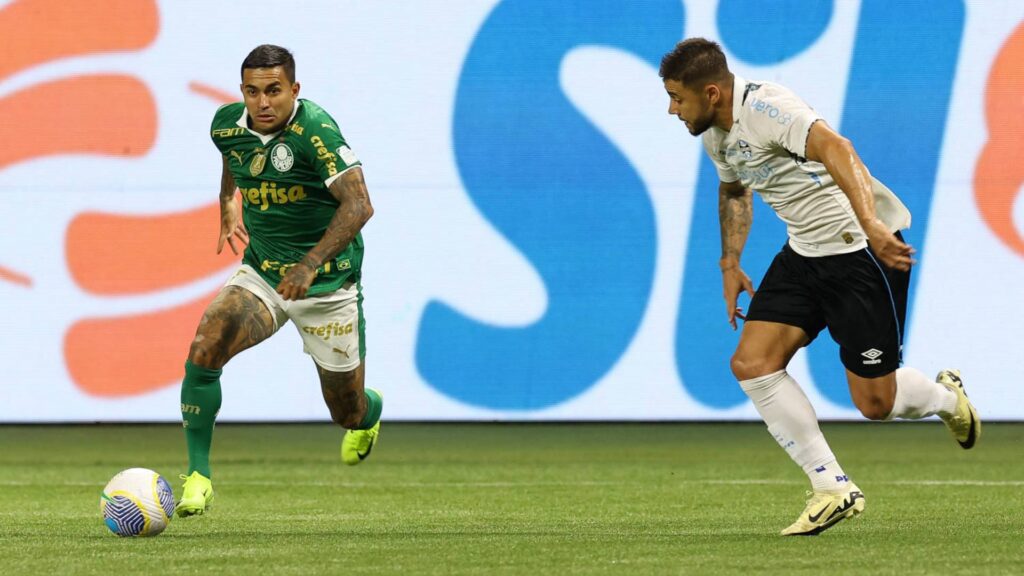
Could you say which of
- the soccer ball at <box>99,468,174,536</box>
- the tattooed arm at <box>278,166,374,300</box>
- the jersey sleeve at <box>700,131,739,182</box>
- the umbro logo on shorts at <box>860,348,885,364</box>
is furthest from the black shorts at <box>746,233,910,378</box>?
the soccer ball at <box>99,468,174,536</box>

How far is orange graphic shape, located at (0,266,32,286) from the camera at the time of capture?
1212 cm

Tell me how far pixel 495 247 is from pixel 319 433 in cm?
251

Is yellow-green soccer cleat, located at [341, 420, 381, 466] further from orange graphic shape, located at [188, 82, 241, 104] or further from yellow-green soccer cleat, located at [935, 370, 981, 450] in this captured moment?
orange graphic shape, located at [188, 82, 241, 104]

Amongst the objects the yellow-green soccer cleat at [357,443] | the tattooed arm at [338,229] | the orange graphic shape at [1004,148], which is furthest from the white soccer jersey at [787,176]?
the orange graphic shape at [1004,148]

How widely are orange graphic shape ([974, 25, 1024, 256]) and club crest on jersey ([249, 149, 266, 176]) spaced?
643cm

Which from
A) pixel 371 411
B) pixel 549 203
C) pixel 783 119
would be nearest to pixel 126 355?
pixel 549 203

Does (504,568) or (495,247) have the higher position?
(504,568)

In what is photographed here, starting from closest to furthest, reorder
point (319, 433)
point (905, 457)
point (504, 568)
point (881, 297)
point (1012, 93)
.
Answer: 1. point (504, 568)
2. point (881, 297)
3. point (905, 457)
4. point (1012, 93)
5. point (319, 433)

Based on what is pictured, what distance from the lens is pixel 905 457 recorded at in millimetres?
10859

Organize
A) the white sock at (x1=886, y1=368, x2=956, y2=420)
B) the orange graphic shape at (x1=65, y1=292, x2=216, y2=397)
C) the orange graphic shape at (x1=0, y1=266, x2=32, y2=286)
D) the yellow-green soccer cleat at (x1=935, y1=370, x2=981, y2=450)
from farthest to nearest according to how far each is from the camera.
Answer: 1. the orange graphic shape at (x1=0, y1=266, x2=32, y2=286)
2. the orange graphic shape at (x1=65, y1=292, x2=216, y2=397)
3. the yellow-green soccer cleat at (x1=935, y1=370, x2=981, y2=450)
4. the white sock at (x1=886, y1=368, x2=956, y2=420)

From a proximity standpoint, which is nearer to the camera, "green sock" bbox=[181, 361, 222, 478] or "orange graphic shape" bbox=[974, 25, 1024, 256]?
"green sock" bbox=[181, 361, 222, 478]

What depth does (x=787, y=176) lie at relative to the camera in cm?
630

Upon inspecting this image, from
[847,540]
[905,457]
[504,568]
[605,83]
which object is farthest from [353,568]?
[605,83]

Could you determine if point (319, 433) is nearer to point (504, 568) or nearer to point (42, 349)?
point (42, 349)
